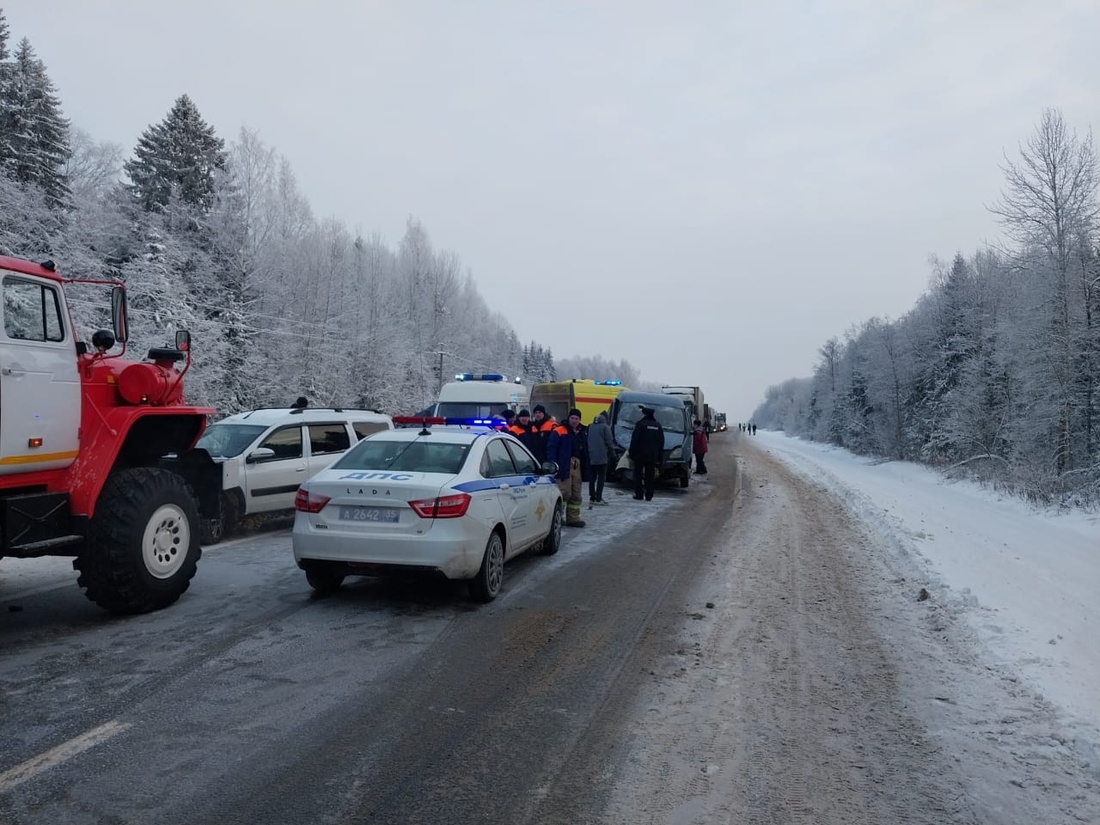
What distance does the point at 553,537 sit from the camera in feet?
32.9

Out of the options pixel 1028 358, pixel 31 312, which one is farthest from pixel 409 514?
pixel 1028 358

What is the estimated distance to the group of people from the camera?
485 inches

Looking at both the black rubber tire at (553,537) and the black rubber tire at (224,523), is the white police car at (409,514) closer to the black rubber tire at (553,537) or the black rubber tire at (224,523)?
the black rubber tire at (553,537)

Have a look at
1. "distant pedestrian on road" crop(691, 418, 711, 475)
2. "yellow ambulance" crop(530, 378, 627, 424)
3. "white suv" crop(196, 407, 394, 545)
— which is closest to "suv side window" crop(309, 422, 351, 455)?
"white suv" crop(196, 407, 394, 545)

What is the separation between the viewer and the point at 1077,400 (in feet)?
77.6

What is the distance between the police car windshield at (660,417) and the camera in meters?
20.6

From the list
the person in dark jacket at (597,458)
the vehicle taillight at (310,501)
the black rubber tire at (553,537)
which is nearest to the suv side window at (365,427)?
the black rubber tire at (553,537)

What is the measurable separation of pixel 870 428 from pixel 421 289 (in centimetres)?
3788

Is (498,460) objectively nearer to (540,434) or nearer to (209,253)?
(540,434)

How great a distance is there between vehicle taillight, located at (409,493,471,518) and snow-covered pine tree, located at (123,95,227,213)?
37.1 m

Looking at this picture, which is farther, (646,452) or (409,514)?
(646,452)

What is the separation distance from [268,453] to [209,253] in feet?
95.7

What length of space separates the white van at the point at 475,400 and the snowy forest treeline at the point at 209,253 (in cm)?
835

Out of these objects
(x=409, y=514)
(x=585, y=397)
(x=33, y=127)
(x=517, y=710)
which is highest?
(x=33, y=127)
